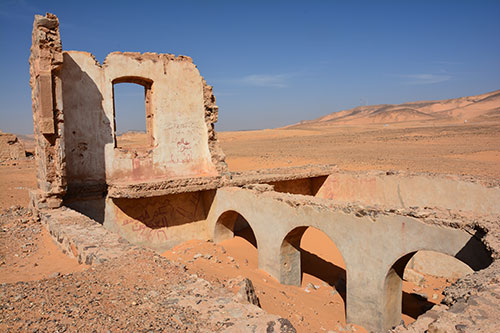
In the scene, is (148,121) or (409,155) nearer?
(148,121)

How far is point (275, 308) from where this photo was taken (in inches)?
270

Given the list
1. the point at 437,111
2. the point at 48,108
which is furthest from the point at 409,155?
the point at 437,111

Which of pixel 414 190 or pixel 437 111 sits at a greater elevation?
pixel 437 111

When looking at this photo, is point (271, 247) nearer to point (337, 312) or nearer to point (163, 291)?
point (337, 312)

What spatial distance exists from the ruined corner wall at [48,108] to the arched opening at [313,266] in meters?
5.40

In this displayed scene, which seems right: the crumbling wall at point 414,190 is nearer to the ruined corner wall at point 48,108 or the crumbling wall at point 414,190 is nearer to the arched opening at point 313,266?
the arched opening at point 313,266

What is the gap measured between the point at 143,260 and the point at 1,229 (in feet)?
14.1

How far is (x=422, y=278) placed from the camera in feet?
31.2

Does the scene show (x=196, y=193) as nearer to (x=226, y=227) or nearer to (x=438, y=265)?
(x=226, y=227)

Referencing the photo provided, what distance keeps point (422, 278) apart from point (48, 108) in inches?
396

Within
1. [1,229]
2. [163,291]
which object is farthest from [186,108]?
[163,291]

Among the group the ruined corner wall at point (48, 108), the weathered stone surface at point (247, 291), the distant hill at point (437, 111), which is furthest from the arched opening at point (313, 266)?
the distant hill at point (437, 111)

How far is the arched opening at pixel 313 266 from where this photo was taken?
8430mm

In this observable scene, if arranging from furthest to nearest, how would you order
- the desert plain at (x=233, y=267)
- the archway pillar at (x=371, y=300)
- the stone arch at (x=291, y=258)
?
1. the stone arch at (x=291, y=258)
2. the archway pillar at (x=371, y=300)
3. the desert plain at (x=233, y=267)
